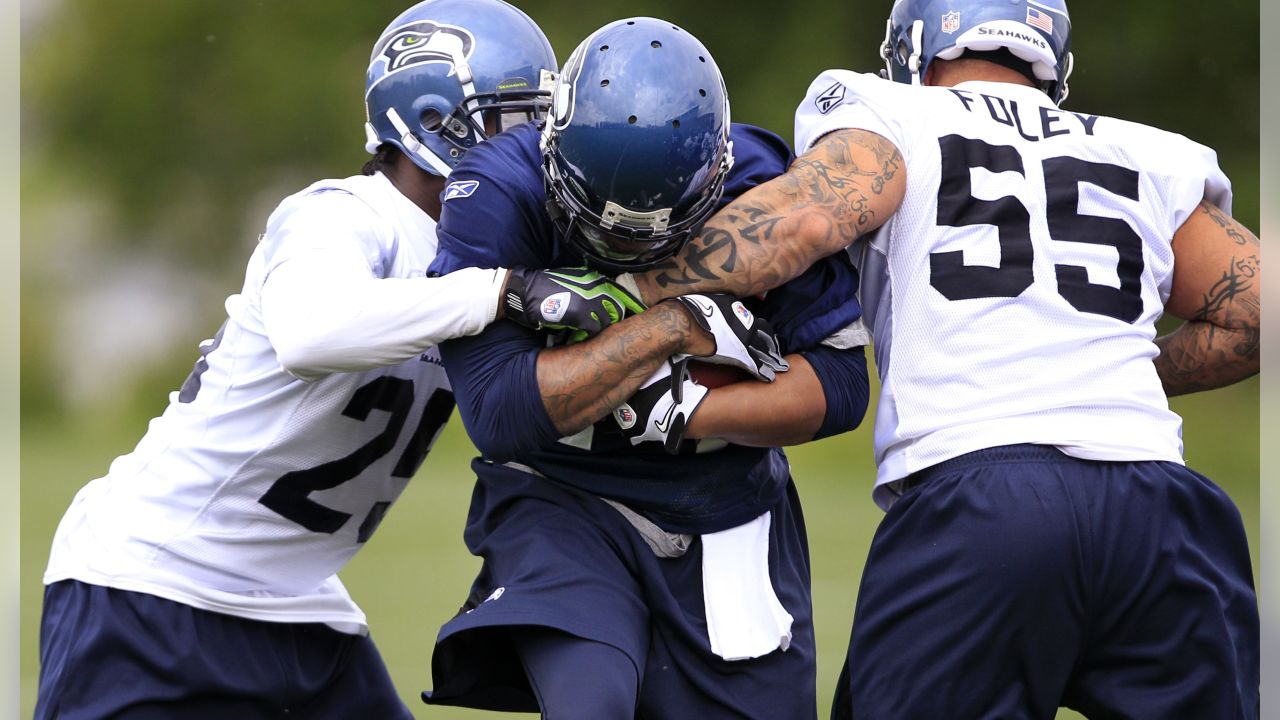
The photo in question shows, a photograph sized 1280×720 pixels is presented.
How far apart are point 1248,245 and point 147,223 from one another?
13858 mm

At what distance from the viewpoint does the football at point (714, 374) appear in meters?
2.80

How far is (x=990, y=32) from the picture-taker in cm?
322

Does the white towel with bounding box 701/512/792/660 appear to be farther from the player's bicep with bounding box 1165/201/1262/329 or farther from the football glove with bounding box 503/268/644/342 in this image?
the player's bicep with bounding box 1165/201/1262/329

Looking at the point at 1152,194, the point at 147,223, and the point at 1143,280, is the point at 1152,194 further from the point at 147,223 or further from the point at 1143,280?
the point at 147,223

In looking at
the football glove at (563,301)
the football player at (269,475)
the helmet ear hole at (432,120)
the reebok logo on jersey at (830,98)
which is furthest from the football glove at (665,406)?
the helmet ear hole at (432,120)

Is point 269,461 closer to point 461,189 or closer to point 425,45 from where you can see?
point 461,189

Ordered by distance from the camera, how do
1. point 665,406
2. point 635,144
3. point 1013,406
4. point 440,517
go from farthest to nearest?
point 440,517, point 1013,406, point 665,406, point 635,144

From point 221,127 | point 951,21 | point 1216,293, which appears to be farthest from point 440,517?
point 1216,293

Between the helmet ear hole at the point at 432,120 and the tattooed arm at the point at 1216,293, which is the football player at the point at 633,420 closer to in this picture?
the helmet ear hole at the point at 432,120

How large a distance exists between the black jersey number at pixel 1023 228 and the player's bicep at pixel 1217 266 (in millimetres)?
216

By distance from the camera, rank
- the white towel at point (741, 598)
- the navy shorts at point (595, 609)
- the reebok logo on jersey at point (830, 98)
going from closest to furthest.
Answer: the navy shorts at point (595, 609) < the white towel at point (741, 598) < the reebok logo on jersey at point (830, 98)

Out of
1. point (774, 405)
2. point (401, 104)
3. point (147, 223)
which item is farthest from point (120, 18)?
point (774, 405)

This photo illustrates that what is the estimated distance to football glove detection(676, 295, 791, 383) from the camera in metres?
2.70

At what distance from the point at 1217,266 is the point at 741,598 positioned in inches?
51.3
